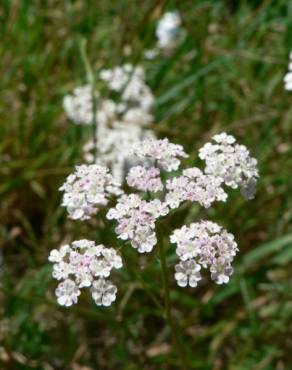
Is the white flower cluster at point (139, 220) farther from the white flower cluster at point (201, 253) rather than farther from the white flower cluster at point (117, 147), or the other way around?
the white flower cluster at point (117, 147)

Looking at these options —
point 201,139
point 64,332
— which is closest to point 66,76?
point 201,139

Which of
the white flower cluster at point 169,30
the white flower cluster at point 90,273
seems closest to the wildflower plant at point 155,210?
the white flower cluster at point 90,273

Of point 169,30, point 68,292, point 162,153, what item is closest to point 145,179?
point 162,153

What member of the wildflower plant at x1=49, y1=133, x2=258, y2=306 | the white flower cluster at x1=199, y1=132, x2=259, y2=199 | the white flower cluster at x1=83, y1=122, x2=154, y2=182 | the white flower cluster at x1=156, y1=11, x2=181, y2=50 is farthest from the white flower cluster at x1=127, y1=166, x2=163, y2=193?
the white flower cluster at x1=156, y1=11, x2=181, y2=50

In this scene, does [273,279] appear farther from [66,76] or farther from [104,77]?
[66,76]

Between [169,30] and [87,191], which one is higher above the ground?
[169,30]

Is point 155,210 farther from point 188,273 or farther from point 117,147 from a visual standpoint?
point 117,147
